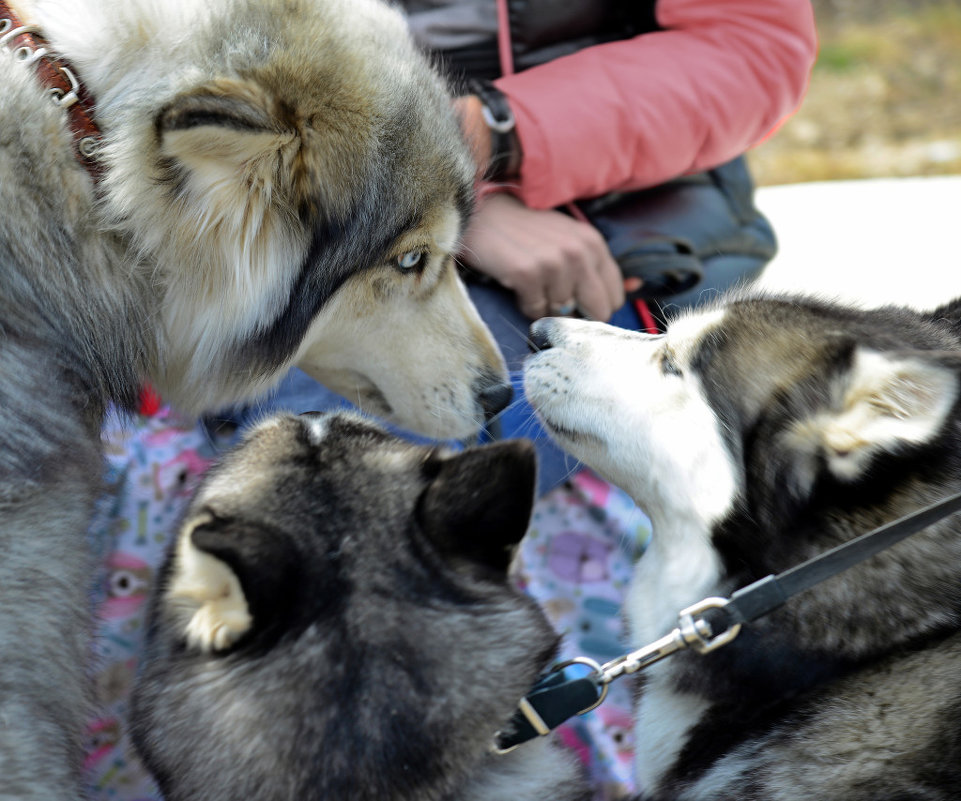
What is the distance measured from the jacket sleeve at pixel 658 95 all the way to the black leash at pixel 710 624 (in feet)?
4.50

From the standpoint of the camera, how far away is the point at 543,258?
8.52 feet

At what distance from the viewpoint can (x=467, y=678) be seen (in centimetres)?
165

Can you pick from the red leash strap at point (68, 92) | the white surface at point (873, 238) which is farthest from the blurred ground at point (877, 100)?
the red leash strap at point (68, 92)

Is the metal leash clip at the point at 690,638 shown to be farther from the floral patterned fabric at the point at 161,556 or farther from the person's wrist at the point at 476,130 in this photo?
the person's wrist at the point at 476,130

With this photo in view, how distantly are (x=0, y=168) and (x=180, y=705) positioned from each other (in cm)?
101

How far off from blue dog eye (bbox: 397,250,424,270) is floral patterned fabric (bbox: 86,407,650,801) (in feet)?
2.29

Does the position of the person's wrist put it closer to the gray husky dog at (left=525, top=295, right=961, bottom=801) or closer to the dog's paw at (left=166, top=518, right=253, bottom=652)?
the gray husky dog at (left=525, top=295, right=961, bottom=801)

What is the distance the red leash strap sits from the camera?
1775mm

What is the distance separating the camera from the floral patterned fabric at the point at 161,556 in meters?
2.27

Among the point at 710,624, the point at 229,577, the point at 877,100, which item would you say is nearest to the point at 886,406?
the point at 710,624

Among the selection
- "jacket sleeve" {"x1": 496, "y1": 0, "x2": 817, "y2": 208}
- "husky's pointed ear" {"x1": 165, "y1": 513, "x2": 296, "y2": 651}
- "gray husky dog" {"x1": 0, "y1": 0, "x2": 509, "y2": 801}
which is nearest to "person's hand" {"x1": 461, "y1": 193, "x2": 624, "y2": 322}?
"jacket sleeve" {"x1": 496, "y1": 0, "x2": 817, "y2": 208}

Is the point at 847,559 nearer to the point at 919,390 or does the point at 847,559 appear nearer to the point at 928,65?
the point at 919,390

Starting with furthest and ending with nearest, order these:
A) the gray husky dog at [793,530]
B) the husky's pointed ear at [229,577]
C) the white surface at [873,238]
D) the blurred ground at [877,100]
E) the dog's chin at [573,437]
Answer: the blurred ground at [877,100], the white surface at [873,238], the dog's chin at [573,437], the gray husky dog at [793,530], the husky's pointed ear at [229,577]

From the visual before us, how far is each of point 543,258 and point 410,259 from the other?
1.64ft
